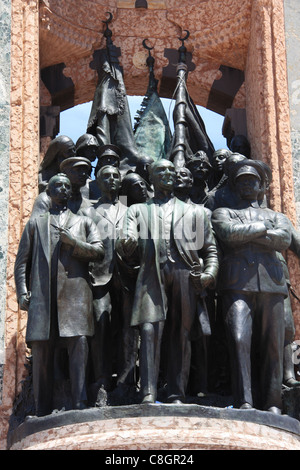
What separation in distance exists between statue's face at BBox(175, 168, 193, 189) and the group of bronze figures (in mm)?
285

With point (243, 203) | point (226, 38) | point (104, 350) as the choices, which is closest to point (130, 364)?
point (104, 350)

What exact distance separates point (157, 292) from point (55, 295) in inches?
33.5

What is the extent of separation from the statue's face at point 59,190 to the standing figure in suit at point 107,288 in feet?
1.28

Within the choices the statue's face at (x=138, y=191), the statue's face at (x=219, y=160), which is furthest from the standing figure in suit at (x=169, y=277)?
the statue's face at (x=219, y=160)

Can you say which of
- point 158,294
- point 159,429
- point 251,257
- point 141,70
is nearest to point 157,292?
point 158,294

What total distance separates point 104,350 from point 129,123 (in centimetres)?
302

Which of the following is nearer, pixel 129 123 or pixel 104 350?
pixel 104 350

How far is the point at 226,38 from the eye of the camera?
12.8m

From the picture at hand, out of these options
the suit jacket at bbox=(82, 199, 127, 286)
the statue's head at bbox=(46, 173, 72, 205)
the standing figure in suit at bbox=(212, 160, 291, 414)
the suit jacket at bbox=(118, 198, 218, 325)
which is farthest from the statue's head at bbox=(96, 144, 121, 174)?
the standing figure in suit at bbox=(212, 160, 291, 414)

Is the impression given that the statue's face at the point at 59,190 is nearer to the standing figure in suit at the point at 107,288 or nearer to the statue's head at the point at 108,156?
the standing figure in suit at the point at 107,288

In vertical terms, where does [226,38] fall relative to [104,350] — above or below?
above
